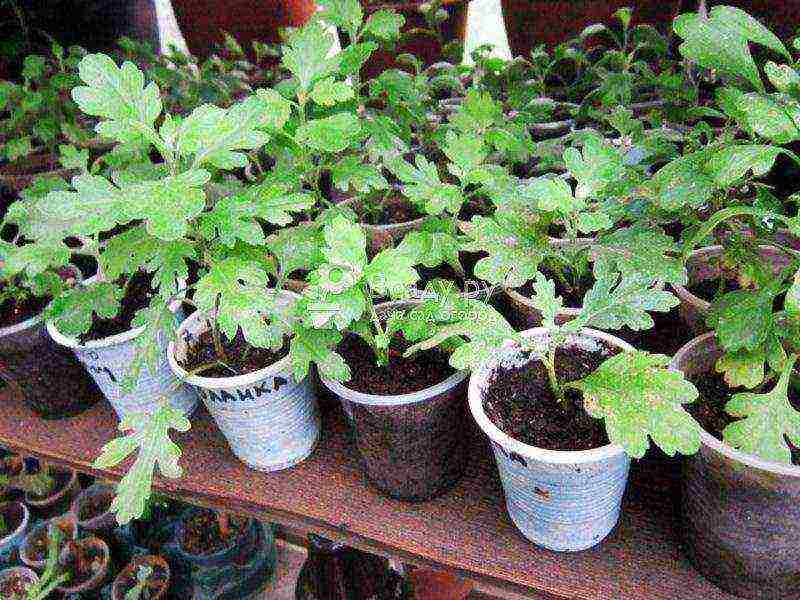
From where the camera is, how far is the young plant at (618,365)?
514 millimetres

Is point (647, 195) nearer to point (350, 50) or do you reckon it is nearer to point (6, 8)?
point (350, 50)

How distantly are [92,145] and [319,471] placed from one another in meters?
Answer: 1.00

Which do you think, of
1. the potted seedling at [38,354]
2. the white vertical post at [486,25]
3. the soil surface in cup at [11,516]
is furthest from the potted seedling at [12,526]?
the white vertical post at [486,25]

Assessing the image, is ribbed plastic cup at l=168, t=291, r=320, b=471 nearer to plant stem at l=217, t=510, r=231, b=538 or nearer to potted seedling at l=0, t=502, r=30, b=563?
plant stem at l=217, t=510, r=231, b=538

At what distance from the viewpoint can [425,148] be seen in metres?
1.12

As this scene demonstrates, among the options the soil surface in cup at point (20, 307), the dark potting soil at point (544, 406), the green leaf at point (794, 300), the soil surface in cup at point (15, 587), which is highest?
the green leaf at point (794, 300)

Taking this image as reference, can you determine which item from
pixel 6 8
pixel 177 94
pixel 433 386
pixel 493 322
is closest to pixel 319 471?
pixel 433 386

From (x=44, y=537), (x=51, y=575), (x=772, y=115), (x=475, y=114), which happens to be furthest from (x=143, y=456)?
(x=44, y=537)

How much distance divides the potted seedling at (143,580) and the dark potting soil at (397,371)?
92 cm

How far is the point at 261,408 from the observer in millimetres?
757

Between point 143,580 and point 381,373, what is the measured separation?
96 cm

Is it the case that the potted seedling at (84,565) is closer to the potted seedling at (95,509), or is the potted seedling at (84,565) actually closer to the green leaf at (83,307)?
the potted seedling at (95,509)

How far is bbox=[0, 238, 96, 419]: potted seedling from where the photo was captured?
0.90m

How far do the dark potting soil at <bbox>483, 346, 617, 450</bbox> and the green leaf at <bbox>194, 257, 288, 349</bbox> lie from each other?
24cm
